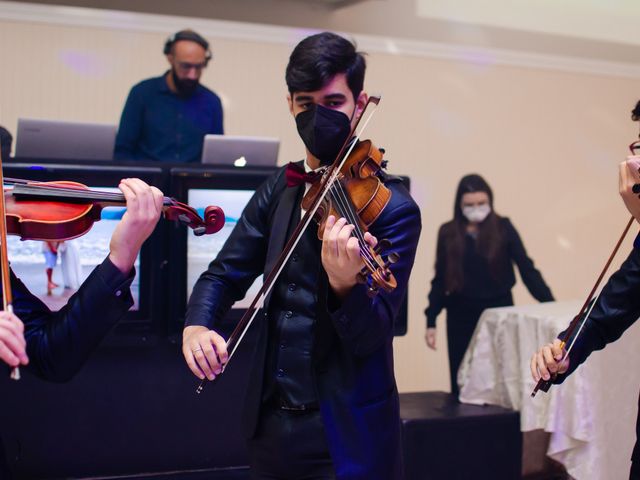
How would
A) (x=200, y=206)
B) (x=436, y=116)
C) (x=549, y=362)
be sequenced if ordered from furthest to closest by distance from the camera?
(x=436, y=116)
(x=200, y=206)
(x=549, y=362)

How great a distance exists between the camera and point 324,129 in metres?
1.66

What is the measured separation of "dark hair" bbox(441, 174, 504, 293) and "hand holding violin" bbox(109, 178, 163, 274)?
123 inches

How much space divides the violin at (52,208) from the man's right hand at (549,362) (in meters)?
0.97

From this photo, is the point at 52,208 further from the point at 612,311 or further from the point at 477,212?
the point at 477,212

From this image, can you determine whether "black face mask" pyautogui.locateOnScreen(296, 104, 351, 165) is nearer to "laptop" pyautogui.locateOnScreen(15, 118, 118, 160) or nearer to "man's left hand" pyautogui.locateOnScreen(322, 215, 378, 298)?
"man's left hand" pyautogui.locateOnScreen(322, 215, 378, 298)

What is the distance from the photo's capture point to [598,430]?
3.00 m

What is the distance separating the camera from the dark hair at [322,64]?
1.72 m

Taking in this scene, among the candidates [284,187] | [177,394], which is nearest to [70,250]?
[177,394]

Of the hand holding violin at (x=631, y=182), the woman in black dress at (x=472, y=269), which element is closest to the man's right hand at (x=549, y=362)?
the hand holding violin at (x=631, y=182)

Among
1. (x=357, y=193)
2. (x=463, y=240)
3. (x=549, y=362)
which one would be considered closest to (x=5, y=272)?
(x=357, y=193)

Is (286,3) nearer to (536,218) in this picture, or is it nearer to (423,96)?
(423,96)

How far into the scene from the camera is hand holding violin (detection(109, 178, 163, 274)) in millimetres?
1369

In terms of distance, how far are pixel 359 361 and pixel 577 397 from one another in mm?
1697

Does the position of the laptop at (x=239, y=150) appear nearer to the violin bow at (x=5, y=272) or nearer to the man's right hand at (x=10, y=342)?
the violin bow at (x=5, y=272)
